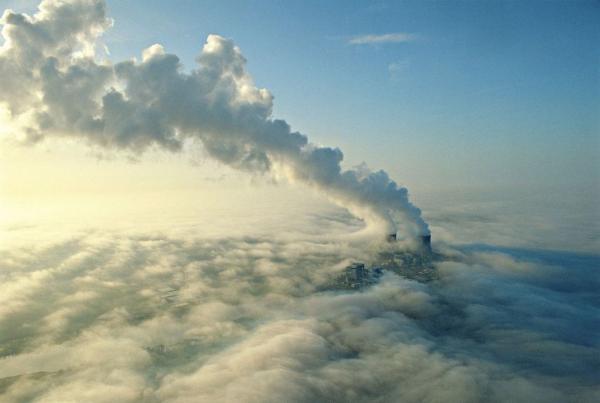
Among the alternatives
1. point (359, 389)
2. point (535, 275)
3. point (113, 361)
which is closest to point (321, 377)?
point (359, 389)

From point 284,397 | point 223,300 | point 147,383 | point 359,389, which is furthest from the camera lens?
point 223,300

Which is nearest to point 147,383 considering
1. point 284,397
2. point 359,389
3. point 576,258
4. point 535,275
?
point 284,397

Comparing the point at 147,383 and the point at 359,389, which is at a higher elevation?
the point at 359,389

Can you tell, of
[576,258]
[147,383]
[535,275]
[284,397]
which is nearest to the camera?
[284,397]

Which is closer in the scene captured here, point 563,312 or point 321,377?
point 321,377

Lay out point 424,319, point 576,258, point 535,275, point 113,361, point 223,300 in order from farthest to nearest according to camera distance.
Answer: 1. point 576,258
2. point 535,275
3. point 223,300
4. point 424,319
5. point 113,361

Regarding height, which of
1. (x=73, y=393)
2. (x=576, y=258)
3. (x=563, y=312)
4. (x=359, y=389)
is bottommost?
(x=73, y=393)

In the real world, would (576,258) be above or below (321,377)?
above

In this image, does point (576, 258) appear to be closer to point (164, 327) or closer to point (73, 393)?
point (164, 327)

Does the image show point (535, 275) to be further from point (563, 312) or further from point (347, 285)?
point (347, 285)
